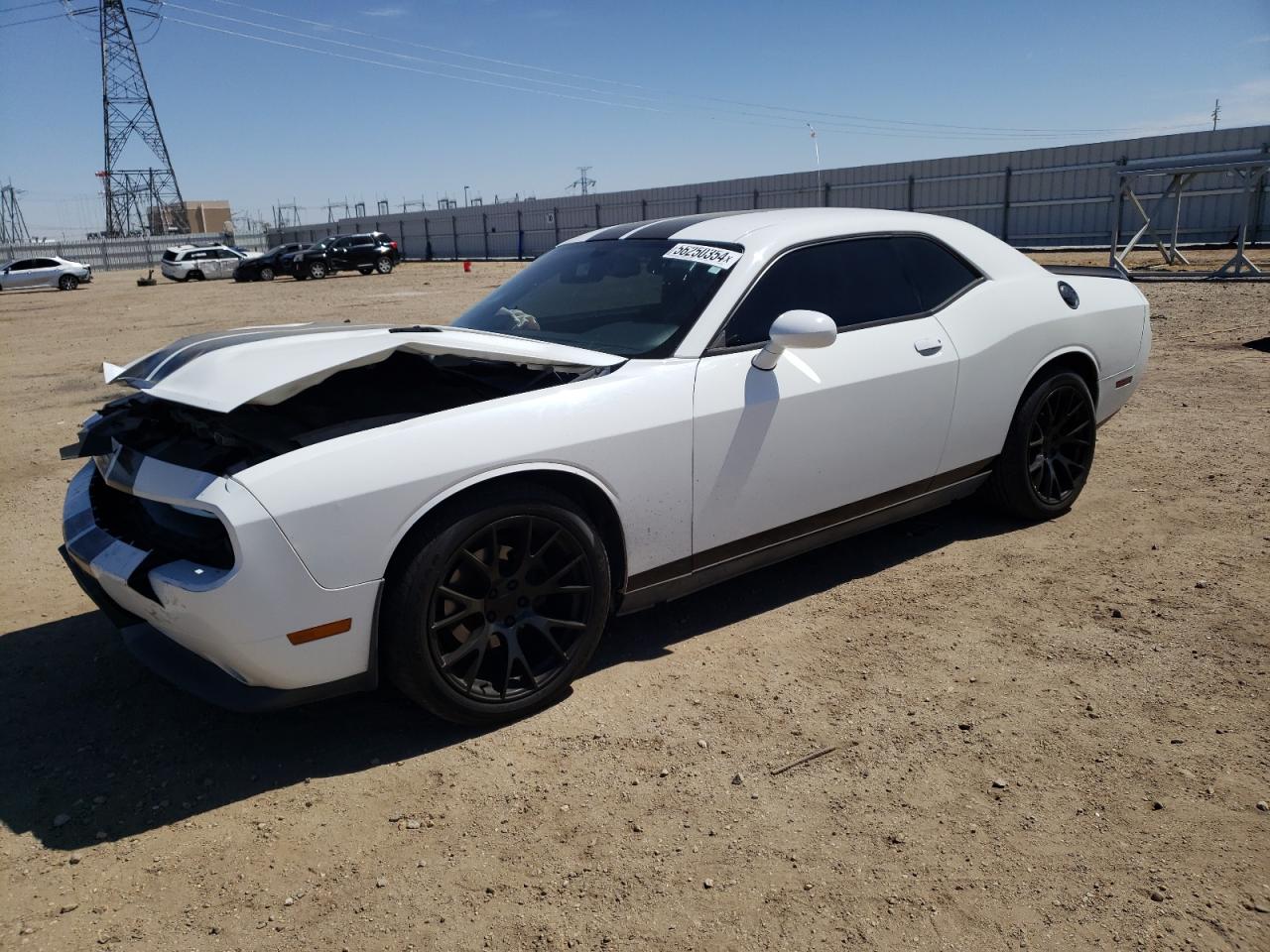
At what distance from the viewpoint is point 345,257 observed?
1411 inches

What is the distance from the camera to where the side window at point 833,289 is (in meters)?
3.61

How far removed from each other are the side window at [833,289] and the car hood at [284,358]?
59 cm

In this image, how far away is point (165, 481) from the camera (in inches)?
110

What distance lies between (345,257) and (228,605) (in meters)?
35.8

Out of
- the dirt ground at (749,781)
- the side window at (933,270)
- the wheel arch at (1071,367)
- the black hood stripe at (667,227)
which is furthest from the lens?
the wheel arch at (1071,367)

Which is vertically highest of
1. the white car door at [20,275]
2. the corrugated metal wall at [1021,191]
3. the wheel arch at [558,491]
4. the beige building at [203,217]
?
the beige building at [203,217]

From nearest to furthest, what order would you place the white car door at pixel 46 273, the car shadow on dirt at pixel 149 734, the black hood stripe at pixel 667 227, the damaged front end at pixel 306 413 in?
1. the car shadow on dirt at pixel 149 734
2. the damaged front end at pixel 306 413
3. the black hood stripe at pixel 667 227
4. the white car door at pixel 46 273

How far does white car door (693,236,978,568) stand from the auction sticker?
0.53ft

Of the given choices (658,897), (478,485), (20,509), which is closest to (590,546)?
(478,485)

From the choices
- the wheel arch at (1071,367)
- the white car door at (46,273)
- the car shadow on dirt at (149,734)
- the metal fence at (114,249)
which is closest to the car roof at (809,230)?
the wheel arch at (1071,367)

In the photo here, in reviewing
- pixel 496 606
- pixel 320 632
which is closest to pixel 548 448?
pixel 496 606

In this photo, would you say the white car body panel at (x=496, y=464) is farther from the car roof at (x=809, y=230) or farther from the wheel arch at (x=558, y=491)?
the car roof at (x=809, y=230)

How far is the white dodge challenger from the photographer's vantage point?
2.70m

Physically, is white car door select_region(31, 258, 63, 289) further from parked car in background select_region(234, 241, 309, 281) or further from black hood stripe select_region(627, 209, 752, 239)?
black hood stripe select_region(627, 209, 752, 239)
